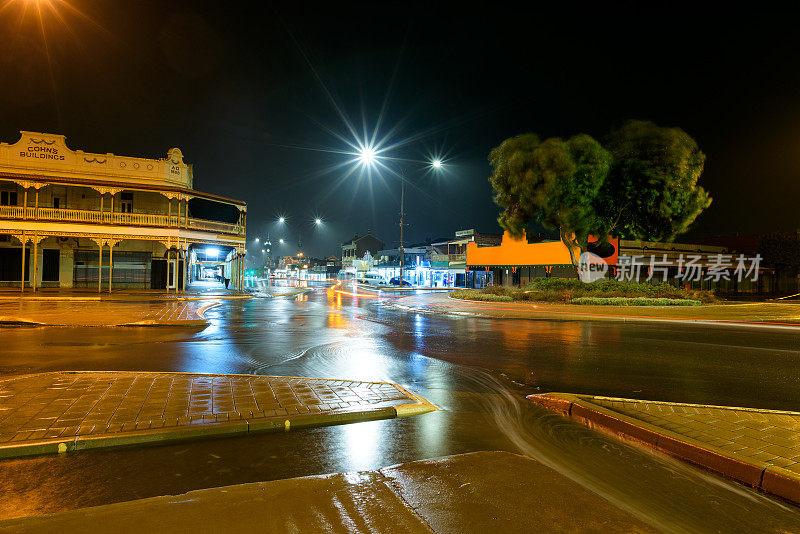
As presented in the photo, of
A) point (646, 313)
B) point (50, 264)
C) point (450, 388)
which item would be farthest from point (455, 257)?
point (450, 388)

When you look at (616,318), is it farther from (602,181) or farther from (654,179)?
(654,179)

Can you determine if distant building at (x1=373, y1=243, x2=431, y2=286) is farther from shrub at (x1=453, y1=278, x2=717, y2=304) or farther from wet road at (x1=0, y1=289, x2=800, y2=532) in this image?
wet road at (x1=0, y1=289, x2=800, y2=532)

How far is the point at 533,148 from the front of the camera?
26469mm

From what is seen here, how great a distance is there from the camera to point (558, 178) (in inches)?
995

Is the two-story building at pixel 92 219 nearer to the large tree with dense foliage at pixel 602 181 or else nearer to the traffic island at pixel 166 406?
the large tree with dense foliage at pixel 602 181

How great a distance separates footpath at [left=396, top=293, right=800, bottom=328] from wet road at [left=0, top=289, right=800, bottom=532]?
3.11 m

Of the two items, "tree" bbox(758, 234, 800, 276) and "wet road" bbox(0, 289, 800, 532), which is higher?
"tree" bbox(758, 234, 800, 276)

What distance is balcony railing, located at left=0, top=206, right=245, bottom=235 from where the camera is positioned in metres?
26.8

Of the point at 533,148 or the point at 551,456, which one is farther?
the point at 533,148

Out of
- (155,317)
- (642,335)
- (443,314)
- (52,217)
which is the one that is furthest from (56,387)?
(52,217)

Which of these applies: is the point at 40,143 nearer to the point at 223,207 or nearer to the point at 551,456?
the point at 223,207

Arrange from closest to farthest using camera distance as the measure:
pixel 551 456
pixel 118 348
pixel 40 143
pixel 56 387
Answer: pixel 551 456, pixel 56 387, pixel 118 348, pixel 40 143

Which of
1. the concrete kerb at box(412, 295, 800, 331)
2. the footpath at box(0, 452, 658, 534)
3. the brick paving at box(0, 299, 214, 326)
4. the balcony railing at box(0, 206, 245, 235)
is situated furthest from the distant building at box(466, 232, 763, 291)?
the footpath at box(0, 452, 658, 534)

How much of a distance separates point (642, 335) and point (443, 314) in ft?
30.8
